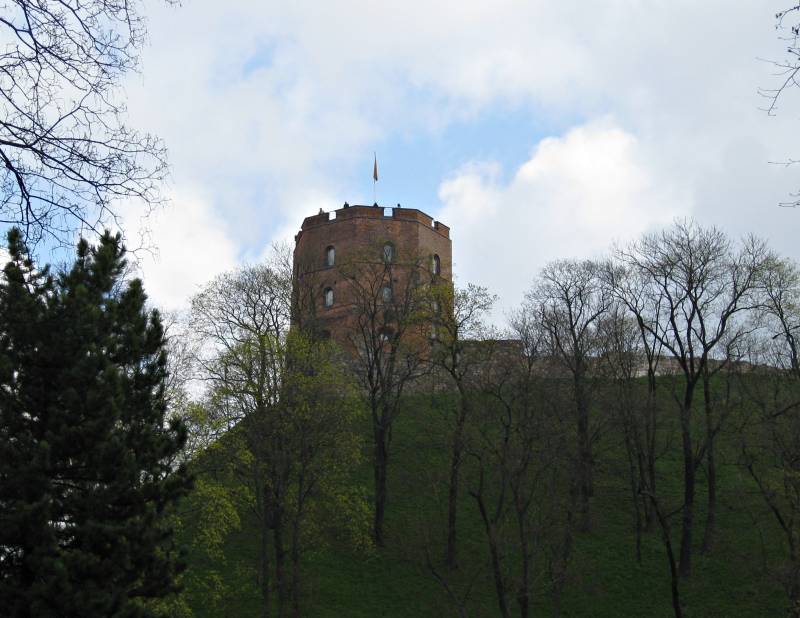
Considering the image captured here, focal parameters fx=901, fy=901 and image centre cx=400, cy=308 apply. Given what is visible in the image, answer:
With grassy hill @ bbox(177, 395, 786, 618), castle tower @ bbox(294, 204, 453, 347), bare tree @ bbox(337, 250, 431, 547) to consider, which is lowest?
grassy hill @ bbox(177, 395, 786, 618)

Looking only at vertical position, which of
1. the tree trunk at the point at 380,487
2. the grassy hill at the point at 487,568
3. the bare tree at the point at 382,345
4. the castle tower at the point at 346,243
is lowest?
the grassy hill at the point at 487,568

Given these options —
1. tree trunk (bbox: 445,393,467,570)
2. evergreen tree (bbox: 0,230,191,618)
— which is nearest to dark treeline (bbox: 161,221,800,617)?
tree trunk (bbox: 445,393,467,570)

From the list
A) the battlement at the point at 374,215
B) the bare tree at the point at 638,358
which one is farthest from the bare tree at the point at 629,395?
the battlement at the point at 374,215

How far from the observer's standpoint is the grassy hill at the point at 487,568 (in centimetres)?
2738

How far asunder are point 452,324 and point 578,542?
359 inches

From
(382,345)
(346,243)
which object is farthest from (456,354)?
(346,243)

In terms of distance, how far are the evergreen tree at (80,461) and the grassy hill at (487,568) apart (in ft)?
36.3

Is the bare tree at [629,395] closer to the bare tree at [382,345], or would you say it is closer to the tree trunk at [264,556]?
the bare tree at [382,345]

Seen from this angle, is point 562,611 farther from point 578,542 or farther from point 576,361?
point 576,361

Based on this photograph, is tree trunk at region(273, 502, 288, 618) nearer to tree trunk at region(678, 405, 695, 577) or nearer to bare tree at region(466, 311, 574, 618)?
bare tree at region(466, 311, 574, 618)

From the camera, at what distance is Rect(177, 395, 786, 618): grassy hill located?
27375 mm

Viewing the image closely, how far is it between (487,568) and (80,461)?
1869cm

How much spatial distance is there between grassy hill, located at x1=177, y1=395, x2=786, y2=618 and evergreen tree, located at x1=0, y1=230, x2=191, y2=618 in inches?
436

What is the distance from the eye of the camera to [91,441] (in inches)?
551
